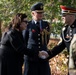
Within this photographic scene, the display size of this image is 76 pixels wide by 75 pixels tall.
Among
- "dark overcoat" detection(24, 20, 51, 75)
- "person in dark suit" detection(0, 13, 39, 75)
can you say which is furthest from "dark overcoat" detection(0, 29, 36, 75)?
"dark overcoat" detection(24, 20, 51, 75)

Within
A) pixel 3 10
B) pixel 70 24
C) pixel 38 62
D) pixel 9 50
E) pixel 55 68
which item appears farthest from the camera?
pixel 55 68

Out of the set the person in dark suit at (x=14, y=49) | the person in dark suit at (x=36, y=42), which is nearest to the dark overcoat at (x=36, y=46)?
the person in dark suit at (x=36, y=42)

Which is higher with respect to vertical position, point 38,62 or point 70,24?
point 70,24

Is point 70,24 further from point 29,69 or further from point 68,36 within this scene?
point 29,69

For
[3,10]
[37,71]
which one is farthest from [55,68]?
[37,71]

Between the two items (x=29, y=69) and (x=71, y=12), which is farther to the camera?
(x=29, y=69)

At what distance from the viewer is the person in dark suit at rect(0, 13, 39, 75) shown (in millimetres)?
4875

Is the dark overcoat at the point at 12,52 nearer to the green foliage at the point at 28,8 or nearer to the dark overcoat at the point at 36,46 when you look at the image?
the dark overcoat at the point at 36,46

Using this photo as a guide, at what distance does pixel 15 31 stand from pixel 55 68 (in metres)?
3.51

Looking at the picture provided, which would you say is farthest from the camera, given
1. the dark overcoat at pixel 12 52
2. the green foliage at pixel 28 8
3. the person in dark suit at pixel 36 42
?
the green foliage at pixel 28 8

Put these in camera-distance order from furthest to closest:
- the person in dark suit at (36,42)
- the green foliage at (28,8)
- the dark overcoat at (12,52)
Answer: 1. the green foliage at (28,8)
2. the person in dark suit at (36,42)
3. the dark overcoat at (12,52)

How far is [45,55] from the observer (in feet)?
17.1

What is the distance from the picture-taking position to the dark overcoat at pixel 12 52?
192 inches

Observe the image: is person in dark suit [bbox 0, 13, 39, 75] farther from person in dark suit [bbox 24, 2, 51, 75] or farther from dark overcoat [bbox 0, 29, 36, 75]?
person in dark suit [bbox 24, 2, 51, 75]
